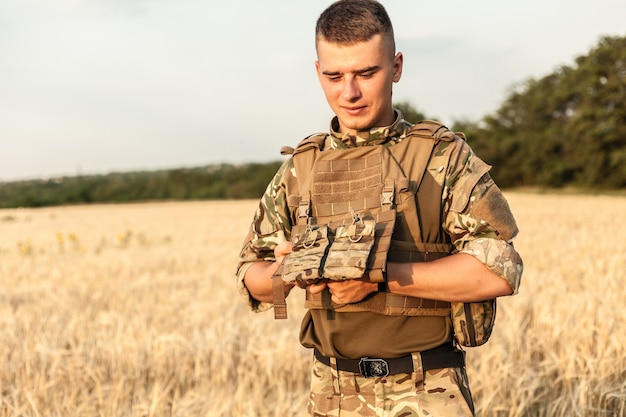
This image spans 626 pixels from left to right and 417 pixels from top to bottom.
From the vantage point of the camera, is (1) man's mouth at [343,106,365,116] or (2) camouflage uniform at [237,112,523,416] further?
(1) man's mouth at [343,106,365,116]

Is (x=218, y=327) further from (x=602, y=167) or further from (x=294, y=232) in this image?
(x=602, y=167)

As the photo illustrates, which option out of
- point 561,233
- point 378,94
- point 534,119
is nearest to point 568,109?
point 534,119

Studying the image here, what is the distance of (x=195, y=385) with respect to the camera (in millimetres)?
4477

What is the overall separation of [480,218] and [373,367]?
553 millimetres

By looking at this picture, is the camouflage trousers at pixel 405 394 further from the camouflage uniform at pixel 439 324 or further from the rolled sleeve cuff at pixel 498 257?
the rolled sleeve cuff at pixel 498 257

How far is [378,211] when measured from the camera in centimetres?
203

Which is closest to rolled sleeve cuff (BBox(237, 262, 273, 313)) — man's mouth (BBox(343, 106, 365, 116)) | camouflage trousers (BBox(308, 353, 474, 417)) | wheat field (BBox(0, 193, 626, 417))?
camouflage trousers (BBox(308, 353, 474, 417))

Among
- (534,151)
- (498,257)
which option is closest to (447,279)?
(498,257)

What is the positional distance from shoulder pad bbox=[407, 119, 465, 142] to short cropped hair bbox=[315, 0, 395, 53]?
25 cm

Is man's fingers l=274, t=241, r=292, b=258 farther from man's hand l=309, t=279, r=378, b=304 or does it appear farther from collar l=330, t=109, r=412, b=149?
collar l=330, t=109, r=412, b=149

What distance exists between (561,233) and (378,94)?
13746 mm

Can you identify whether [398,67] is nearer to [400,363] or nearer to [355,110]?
[355,110]

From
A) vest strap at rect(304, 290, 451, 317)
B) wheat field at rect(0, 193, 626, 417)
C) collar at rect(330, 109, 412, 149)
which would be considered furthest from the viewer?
wheat field at rect(0, 193, 626, 417)

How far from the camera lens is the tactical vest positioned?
1.94 metres
